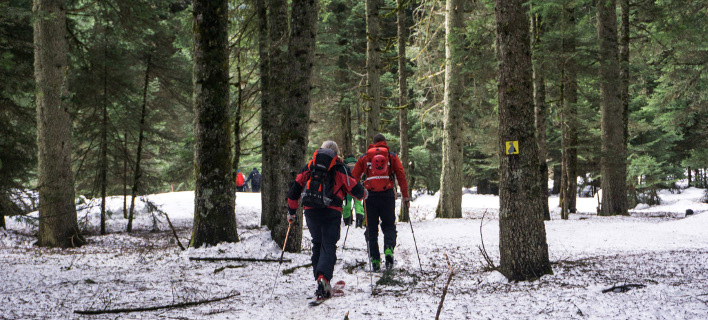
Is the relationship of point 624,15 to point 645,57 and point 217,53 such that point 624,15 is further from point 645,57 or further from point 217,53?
point 217,53

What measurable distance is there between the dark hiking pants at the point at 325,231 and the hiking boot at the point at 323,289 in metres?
0.15

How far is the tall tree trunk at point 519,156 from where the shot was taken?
17.8 ft

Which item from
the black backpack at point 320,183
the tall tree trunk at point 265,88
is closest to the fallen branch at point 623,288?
the black backpack at point 320,183

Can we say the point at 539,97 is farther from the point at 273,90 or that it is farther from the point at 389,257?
the point at 389,257

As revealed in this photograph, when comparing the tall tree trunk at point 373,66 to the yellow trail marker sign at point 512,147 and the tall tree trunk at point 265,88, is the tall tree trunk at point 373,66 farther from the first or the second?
the yellow trail marker sign at point 512,147

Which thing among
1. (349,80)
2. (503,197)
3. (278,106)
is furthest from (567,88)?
A: (503,197)

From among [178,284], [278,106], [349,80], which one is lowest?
[178,284]

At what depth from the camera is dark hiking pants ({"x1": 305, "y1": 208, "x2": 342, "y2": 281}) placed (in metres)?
5.56

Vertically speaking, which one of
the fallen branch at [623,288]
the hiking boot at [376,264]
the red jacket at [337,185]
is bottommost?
the hiking boot at [376,264]

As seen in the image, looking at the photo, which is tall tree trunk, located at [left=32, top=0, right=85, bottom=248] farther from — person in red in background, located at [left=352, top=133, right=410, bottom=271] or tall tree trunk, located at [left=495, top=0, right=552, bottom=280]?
tall tree trunk, located at [left=495, top=0, right=552, bottom=280]

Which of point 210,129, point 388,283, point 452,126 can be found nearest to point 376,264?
point 388,283

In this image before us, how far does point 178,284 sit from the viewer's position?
598cm

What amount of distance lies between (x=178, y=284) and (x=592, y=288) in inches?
199

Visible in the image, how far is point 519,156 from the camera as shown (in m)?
5.45
